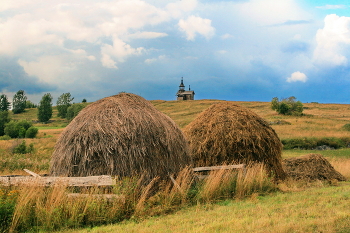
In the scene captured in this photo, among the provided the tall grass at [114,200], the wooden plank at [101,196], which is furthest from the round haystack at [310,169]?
the wooden plank at [101,196]

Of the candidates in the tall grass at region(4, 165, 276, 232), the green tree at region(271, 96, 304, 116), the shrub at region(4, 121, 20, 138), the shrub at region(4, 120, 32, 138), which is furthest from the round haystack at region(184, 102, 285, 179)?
the shrub at region(4, 121, 20, 138)

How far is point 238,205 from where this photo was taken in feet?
31.9

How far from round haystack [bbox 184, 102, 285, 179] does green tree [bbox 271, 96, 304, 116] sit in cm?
5155

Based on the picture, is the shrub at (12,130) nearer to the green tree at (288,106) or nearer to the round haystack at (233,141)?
the green tree at (288,106)

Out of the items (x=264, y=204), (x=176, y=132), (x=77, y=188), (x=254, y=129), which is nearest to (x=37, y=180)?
(x=77, y=188)

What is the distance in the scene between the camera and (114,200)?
338 inches

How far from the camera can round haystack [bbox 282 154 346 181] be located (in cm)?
1541

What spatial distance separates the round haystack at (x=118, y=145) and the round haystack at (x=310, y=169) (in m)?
7.07

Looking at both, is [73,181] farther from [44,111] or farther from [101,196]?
[44,111]

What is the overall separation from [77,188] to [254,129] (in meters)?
7.67

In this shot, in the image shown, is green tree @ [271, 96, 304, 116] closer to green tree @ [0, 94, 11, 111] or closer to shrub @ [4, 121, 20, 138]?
shrub @ [4, 121, 20, 138]

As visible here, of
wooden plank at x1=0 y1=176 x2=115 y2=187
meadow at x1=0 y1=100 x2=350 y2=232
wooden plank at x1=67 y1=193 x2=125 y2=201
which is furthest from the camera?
wooden plank at x1=0 y1=176 x2=115 y2=187

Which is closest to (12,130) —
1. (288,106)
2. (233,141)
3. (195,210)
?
(288,106)

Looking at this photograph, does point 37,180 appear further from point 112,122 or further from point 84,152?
point 112,122
